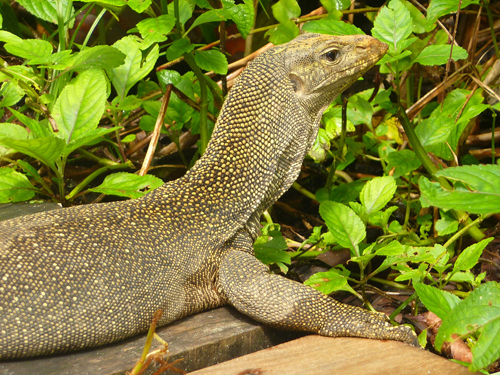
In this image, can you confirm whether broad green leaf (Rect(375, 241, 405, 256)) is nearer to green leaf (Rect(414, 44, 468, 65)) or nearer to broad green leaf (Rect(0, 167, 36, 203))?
green leaf (Rect(414, 44, 468, 65))

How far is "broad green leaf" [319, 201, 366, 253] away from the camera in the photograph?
237cm

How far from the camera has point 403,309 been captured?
2725 mm

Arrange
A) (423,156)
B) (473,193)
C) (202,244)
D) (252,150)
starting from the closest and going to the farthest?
(473,193), (202,244), (252,150), (423,156)

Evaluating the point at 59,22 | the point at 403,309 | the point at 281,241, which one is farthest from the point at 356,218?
the point at 59,22

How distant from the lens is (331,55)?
2.56 metres

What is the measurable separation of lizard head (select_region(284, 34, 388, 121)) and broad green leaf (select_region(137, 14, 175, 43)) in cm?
61

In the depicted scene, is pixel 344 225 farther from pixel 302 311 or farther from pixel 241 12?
pixel 241 12

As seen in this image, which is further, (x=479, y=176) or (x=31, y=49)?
(x=31, y=49)

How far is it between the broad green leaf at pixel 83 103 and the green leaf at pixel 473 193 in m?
1.63

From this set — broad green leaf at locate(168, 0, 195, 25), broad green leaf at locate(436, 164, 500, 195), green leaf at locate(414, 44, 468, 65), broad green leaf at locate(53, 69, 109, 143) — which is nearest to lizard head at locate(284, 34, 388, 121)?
green leaf at locate(414, 44, 468, 65)

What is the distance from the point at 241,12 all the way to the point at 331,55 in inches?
21.3

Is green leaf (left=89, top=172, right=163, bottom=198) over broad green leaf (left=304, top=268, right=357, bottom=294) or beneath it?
over

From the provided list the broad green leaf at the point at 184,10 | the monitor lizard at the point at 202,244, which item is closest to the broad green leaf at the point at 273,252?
the monitor lizard at the point at 202,244

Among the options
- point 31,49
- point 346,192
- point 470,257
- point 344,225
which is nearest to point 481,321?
point 470,257
